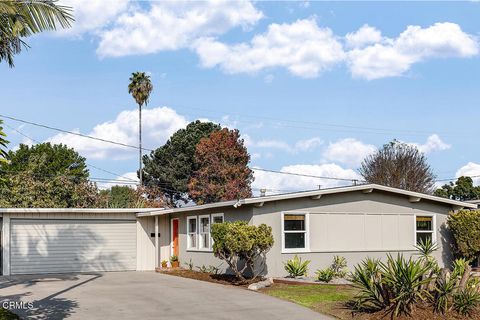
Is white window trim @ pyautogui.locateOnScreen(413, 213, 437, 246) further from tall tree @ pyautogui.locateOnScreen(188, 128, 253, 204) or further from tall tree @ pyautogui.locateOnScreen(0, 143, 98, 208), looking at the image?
tall tree @ pyautogui.locateOnScreen(188, 128, 253, 204)

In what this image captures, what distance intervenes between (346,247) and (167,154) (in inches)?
1355

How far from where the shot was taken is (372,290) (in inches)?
543

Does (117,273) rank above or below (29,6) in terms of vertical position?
below

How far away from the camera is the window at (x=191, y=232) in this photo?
25.0 metres

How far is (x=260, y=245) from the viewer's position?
747 inches

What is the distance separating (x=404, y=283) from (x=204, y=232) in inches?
477

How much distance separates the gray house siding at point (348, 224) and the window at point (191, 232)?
29cm

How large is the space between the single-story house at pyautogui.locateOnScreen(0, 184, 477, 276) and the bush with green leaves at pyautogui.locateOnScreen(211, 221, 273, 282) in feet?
3.86

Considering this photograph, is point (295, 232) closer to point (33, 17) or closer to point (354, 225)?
point (354, 225)

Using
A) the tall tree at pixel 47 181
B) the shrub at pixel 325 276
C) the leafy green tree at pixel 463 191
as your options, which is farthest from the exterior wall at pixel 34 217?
the leafy green tree at pixel 463 191

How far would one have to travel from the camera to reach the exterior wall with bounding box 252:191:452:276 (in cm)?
2094

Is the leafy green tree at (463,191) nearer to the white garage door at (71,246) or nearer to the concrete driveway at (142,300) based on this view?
the white garage door at (71,246)

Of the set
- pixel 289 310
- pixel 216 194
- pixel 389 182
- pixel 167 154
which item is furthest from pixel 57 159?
pixel 289 310

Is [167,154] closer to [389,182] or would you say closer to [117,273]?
[389,182]
